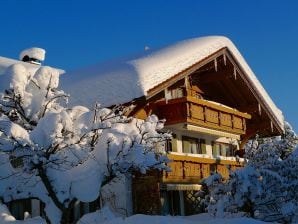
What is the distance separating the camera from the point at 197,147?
22.6 metres

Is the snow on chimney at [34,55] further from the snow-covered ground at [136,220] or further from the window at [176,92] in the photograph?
the snow-covered ground at [136,220]

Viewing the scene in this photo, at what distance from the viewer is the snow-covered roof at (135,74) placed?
1664 cm

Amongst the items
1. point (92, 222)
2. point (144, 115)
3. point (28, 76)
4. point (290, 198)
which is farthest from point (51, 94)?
point (290, 198)

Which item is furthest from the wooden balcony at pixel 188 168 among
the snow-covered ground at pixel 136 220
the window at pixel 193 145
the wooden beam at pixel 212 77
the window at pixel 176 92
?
the snow-covered ground at pixel 136 220

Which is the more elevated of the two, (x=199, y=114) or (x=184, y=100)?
(x=184, y=100)

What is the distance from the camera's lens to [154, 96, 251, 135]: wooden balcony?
19.0 meters

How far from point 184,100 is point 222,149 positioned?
274 inches

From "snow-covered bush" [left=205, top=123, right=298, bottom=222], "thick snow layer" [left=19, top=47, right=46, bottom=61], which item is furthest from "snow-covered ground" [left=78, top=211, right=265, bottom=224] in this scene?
"thick snow layer" [left=19, top=47, right=46, bottom=61]

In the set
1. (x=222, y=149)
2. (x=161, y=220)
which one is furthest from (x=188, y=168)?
(x=161, y=220)

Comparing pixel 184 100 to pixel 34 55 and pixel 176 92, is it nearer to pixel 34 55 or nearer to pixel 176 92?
pixel 176 92

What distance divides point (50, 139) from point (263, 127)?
680 inches

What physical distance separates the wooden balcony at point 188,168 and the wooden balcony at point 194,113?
1408 millimetres

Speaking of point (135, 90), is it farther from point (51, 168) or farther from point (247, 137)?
point (247, 137)

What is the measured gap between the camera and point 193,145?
877 inches
